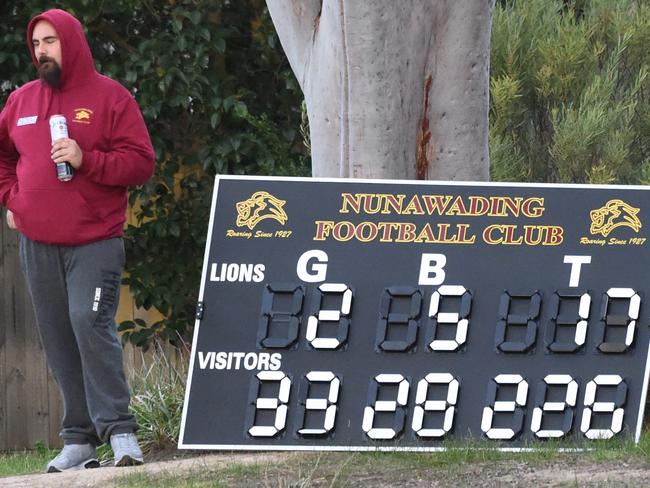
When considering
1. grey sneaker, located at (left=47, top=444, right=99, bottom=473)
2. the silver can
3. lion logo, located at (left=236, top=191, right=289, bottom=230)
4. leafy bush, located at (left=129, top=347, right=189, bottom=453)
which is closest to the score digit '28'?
lion logo, located at (left=236, top=191, right=289, bottom=230)

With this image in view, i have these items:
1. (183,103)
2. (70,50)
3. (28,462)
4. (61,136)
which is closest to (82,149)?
(61,136)

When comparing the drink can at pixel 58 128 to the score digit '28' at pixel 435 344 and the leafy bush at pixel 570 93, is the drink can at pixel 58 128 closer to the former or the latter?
the score digit '28' at pixel 435 344

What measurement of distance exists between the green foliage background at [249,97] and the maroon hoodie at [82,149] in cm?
323

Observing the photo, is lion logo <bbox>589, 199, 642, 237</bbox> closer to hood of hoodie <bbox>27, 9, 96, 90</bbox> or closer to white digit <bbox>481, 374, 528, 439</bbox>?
white digit <bbox>481, 374, 528, 439</bbox>

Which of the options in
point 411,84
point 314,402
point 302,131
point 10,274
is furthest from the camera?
point 10,274

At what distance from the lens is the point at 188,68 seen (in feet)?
34.4

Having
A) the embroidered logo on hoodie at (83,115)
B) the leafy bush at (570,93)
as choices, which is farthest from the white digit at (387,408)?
the leafy bush at (570,93)

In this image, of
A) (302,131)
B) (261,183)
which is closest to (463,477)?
(261,183)

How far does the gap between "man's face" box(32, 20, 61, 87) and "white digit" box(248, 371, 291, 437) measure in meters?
1.79

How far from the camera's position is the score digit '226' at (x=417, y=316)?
6.93 m

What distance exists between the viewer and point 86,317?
683 centimetres

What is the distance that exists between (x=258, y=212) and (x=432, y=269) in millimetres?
928

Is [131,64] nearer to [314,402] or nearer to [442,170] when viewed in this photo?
[442,170]

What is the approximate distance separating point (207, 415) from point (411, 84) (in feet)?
6.90
